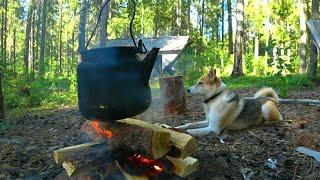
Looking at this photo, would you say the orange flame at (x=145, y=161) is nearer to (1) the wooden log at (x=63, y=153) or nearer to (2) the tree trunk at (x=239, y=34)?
(1) the wooden log at (x=63, y=153)

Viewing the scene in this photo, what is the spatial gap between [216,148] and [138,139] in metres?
1.90

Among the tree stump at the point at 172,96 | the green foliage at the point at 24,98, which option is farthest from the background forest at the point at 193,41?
the tree stump at the point at 172,96

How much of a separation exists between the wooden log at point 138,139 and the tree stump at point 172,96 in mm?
3763

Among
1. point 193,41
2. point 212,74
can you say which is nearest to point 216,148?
point 212,74

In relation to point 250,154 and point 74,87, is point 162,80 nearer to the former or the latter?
point 250,154

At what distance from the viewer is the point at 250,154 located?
4.69 metres

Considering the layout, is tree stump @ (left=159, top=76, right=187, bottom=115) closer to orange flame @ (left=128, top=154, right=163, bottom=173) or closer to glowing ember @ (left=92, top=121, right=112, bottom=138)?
glowing ember @ (left=92, top=121, right=112, bottom=138)


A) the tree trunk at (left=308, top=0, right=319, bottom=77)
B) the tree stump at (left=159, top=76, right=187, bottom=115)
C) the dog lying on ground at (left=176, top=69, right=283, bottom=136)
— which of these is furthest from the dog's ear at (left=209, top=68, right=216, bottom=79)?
the tree trunk at (left=308, top=0, right=319, bottom=77)

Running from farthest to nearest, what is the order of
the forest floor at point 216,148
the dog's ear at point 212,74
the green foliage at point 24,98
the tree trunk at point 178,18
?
the tree trunk at point 178,18, the green foliage at point 24,98, the dog's ear at point 212,74, the forest floor at point 216,148

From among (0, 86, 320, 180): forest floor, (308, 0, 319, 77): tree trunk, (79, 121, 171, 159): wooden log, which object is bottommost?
(0, 86, 320, 180): forest floor

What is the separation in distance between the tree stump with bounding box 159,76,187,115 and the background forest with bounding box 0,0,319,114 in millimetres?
2192

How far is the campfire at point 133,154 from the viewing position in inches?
130

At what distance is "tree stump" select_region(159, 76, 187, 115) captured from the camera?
24.0 ft

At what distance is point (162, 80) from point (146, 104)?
13.0 feet
